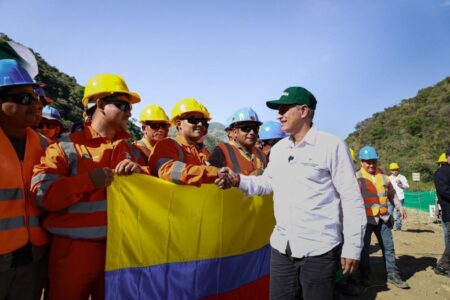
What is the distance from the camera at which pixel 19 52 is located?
3.10 meters

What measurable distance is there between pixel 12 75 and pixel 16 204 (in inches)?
38.9

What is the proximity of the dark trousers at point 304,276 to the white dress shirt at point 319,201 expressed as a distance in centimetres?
8

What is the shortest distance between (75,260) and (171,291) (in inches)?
40.1

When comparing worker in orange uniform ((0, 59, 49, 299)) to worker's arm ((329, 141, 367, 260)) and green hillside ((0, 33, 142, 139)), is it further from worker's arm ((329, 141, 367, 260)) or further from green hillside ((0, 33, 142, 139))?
green hillside ((0, 33, 142, 139))

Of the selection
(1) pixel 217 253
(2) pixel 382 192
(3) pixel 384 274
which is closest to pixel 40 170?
(1) pixel 217 253

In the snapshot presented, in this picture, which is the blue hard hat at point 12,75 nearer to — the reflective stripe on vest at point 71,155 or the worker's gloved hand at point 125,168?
the reflective stripe on vest at point 71,155

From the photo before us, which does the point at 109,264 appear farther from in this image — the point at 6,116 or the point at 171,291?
the point at 6,116

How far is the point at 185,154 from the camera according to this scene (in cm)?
361

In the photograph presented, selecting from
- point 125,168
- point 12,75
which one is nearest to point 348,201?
point 125,168

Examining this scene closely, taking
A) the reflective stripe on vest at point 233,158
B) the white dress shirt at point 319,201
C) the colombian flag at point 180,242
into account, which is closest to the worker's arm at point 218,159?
the reflective stripe on vest at point 233,158

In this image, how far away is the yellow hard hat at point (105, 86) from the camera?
2.91 meters

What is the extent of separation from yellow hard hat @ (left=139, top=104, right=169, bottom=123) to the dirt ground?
16.3ft

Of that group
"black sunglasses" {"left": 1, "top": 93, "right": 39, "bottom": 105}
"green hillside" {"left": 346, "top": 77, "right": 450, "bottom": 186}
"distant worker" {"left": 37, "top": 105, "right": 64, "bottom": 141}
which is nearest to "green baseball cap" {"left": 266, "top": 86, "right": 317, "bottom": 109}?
"black sunglasses" {"left": 1, "top": 93, "right": 39, "bottom": 105}

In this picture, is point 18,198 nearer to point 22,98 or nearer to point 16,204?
point 16,204
